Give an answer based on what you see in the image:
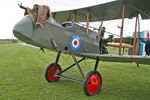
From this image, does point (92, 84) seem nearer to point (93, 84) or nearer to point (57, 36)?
point (93, 84)

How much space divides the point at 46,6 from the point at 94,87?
274cm

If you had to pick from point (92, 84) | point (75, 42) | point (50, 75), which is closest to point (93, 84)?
point (92, 84)

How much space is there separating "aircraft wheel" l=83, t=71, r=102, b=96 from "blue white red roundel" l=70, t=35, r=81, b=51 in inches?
37.1

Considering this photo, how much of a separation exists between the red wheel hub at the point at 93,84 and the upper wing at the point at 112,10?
259 centimetres

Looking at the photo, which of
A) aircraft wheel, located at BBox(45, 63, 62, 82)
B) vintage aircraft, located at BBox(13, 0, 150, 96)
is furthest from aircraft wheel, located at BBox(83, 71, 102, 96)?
aircraft wheel, located at BBox(45, 63, 62, 82)

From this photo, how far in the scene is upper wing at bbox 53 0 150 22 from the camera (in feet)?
17.2

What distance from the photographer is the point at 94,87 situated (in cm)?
452

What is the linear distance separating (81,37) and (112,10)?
1.90 meters

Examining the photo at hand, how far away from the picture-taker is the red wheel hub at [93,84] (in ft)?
14.5

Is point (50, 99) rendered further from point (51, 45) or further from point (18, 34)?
point (18, 34)

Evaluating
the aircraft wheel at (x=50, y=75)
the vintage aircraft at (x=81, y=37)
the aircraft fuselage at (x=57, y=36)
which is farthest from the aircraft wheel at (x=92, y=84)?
the aircraft wheel at (x=50, y=75)

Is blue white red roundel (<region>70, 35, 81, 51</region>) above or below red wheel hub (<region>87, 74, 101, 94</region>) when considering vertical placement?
above

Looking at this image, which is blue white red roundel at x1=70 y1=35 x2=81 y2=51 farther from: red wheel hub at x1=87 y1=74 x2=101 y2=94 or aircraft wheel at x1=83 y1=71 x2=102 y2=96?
red wheel hub at x1=87 y1=74 x2=101 y2=94

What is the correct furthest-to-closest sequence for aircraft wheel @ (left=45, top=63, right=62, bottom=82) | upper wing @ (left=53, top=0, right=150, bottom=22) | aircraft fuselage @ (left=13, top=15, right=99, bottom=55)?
aircraft wheel @ (left=45, top=63, right=62, bottom=82) < upper wing @ (left=53, top=0, right=150, bottom=22) < aircraft fuselage @ (left=13, top=15, right=99, bottom=55)
